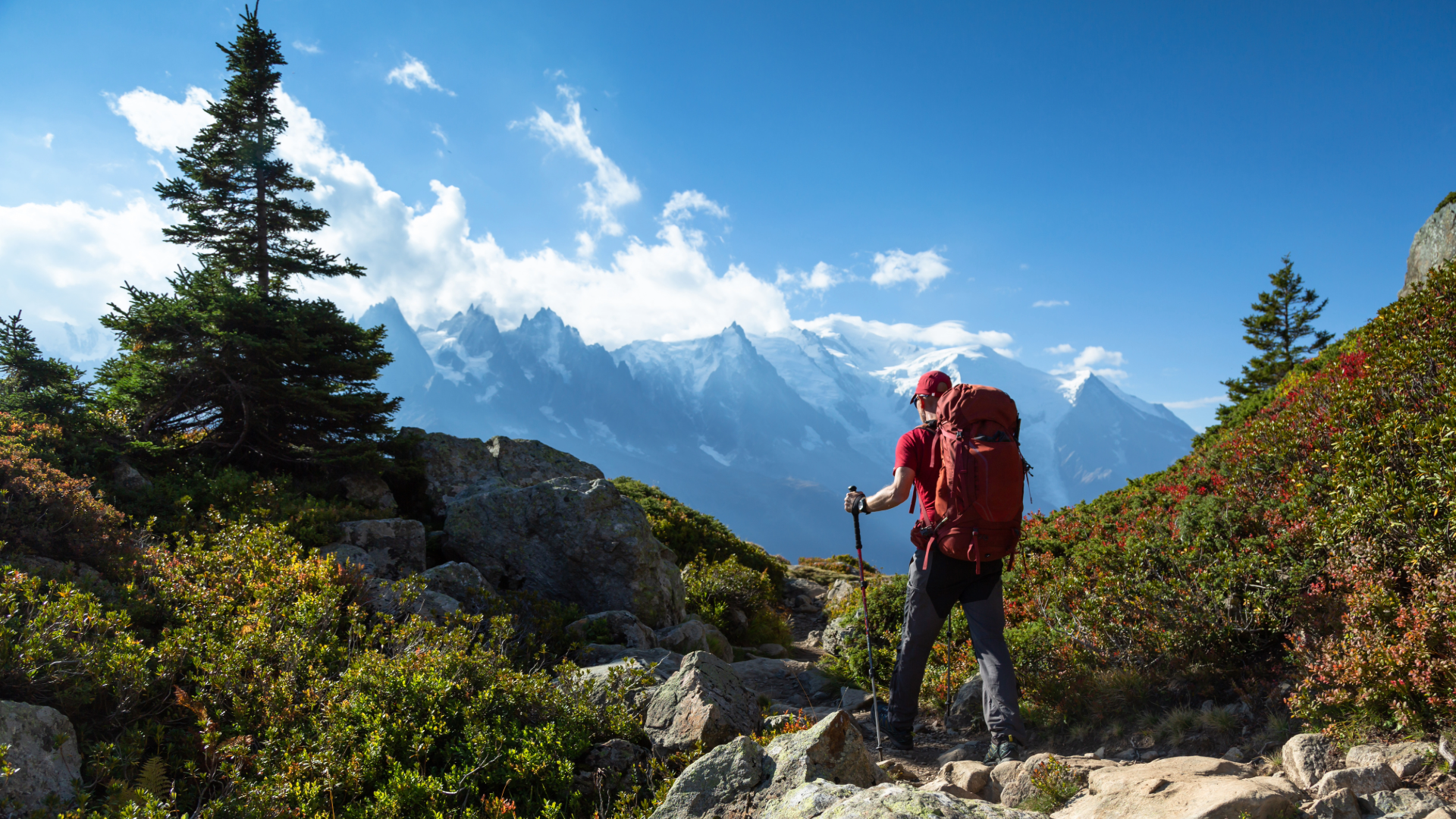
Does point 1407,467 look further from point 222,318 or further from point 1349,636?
point 222,318

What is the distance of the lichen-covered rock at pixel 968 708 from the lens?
6.78 meters

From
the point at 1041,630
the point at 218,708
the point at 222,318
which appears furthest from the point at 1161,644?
the point at 222,318

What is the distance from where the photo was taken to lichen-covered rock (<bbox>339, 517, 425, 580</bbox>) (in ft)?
27.5

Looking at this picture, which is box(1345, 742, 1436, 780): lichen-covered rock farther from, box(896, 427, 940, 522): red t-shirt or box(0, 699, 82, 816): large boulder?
box(0, 699, 82, 816): large boulder

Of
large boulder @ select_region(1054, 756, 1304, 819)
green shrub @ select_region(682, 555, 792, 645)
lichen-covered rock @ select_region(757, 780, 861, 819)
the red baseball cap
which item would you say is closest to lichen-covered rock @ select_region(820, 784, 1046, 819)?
lichen-covered rock @ select_region(757, 780, 861, 819)

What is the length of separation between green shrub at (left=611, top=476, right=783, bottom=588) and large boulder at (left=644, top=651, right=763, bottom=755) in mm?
8004

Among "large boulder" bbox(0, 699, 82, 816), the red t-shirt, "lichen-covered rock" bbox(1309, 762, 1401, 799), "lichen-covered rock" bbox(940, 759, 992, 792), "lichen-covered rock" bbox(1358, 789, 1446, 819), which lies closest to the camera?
"lichen-covered rock" bbox(1358, 789, 1446, 819)

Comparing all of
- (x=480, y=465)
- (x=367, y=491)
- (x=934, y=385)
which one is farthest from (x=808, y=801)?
(x=480, y=465)

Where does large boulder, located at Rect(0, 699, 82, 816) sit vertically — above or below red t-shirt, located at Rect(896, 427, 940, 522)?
below

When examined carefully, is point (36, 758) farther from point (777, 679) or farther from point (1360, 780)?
point (1360, 780)

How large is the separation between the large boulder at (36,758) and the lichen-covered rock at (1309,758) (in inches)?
297

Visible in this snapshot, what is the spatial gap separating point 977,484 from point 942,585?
952 mm

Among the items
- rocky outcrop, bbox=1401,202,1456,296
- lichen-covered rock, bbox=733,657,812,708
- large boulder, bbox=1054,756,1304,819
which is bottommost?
large boulder, bbox=1054,756,1304,819

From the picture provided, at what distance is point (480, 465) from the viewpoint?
12.7 meters
